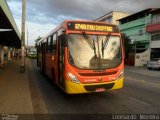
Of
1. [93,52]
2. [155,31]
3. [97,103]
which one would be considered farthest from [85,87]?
[155,31]

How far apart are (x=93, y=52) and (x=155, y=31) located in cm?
3021

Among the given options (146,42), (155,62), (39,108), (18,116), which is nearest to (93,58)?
(39,108)

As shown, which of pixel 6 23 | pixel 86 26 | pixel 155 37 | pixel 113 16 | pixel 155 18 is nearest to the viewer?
pixel 86 26

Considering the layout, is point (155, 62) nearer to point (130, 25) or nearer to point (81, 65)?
point (130, 25)

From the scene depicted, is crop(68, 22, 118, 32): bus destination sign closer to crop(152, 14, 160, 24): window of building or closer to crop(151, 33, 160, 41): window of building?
crop(151, 33, 160, 41): window of building

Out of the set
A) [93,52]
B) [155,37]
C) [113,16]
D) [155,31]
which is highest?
[113,16]

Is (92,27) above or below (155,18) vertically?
below

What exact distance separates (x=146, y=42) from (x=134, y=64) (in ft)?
16.8

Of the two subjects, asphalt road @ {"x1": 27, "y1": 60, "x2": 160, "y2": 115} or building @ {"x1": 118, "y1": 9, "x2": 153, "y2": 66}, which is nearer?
asphalt road @ {"x1": 27, "y1": 60, "x2": 160, "y2": 115}

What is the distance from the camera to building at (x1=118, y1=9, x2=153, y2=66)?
35.7 metres

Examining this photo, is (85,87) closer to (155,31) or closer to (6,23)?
(6,23)

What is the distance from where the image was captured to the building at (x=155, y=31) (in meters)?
35.0

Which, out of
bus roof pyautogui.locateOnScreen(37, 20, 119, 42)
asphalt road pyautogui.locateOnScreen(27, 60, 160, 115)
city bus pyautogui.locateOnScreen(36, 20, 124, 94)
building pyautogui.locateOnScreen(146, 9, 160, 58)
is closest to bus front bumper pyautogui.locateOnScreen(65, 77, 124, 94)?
city bus pyautogui.locateOnScreen(36, 20, 124, 94)

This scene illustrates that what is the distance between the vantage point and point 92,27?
27.7 ft
